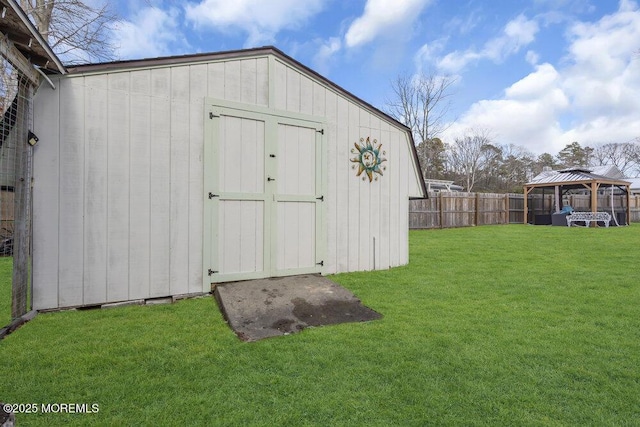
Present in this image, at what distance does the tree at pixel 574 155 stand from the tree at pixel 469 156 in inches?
430

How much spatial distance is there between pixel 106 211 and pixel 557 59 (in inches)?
574

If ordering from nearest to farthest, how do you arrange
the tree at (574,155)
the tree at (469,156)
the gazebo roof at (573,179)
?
1. the gazebo roof at (573,179)
2. the tree at (469,156)
3. the tree at (574,155)

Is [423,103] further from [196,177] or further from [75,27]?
[196,177]

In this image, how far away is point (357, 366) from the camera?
212cm

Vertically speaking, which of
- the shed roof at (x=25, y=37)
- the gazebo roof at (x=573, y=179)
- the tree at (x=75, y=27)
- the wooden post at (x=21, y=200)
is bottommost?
the wooden post at (x=21, y=200)

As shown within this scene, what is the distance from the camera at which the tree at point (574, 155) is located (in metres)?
36.3

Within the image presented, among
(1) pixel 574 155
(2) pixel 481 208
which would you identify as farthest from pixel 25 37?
(1) pixel 574 155

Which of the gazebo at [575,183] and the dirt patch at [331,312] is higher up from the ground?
the gazebo at [575,183]

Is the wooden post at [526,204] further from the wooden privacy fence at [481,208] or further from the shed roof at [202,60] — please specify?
the shed roof at [202,60]

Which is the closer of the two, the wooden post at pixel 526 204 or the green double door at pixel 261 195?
the green double door at pixel 261 195

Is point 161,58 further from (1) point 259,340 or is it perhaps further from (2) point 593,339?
(2) point 593,339

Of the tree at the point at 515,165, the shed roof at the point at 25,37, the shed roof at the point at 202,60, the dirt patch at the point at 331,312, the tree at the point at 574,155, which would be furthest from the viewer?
the tree at the point at 574,155

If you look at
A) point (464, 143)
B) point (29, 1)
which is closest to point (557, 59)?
point (29, 1)

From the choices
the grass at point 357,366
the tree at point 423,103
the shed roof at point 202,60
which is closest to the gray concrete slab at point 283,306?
the grass at point 357,366
